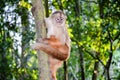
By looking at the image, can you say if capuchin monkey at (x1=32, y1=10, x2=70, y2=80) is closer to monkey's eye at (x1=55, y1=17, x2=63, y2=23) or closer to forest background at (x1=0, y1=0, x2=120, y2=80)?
monkey's eye at (x1=55, y1=17, x2=63, y2=23)

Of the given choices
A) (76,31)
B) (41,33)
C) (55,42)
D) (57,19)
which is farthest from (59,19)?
(76,31)

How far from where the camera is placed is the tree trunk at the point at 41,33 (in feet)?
9.46

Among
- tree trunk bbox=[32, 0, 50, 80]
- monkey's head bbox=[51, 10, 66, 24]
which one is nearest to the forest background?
monkey's head bbox=[51, 10, 66, 24]

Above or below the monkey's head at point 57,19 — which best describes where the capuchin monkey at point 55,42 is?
below

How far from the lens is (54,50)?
3.29 metres

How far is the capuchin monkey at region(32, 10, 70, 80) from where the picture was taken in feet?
10.5

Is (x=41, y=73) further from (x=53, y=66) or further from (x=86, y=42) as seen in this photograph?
(x=86, y=42)

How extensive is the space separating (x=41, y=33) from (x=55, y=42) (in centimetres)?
42

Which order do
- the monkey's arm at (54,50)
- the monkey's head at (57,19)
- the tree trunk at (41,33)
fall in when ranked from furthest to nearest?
the monkey's head at (57,19)
the monkey's arm at (54,50)
the tree trunk at (41,33)

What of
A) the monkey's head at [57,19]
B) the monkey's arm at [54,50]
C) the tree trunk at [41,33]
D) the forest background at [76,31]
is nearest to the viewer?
the tree trunk at [41,33]

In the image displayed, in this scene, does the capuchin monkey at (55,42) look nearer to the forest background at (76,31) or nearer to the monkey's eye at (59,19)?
the monkey's eye at (59,19)

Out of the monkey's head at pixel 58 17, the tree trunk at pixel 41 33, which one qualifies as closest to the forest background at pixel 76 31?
the monkey's head at pixel 58 17

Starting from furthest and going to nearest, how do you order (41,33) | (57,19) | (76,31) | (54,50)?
1. (76,31)
2. (57,19)
3. (54,50)
4. (41,33)

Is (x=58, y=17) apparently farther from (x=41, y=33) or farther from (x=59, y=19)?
(x=41, y=33)
